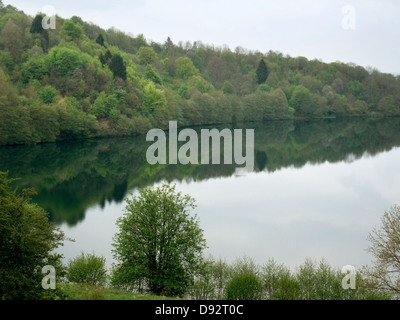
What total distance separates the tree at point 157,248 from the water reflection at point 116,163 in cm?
1016

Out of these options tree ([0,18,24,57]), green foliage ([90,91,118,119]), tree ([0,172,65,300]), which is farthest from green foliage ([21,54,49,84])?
tree ([0,172,65,300])

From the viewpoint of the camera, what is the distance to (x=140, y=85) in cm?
7862

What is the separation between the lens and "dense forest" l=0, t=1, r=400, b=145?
6069 cm

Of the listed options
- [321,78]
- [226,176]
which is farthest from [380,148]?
[321,78]

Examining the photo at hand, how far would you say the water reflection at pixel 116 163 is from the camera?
108 ft

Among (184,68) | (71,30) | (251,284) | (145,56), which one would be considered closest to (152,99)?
(71,30)

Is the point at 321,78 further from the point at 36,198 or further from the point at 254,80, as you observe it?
the point at 36,198

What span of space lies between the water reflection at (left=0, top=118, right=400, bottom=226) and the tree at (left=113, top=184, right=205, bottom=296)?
10164 millimetres

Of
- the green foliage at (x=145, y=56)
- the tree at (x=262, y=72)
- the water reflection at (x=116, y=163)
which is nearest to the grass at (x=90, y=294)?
the water reflection at (x=116, y=163)

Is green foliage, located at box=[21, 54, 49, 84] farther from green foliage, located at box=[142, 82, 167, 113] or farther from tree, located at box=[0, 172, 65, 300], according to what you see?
tree, located at box=[0, 172, 65, 300]
